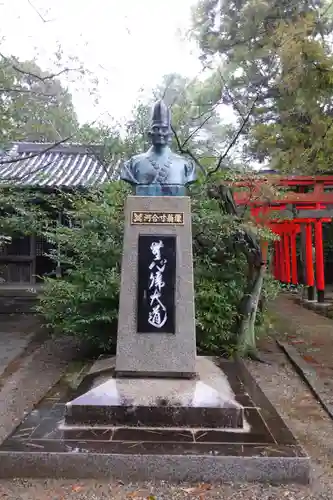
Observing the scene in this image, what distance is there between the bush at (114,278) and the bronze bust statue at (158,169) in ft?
6.34

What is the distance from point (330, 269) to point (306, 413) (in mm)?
18224

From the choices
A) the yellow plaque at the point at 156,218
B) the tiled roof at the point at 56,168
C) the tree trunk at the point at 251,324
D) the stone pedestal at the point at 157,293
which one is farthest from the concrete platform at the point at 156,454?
the tiled roof at the point at 56,168

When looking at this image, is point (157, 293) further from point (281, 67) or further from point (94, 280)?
point (281, 67)

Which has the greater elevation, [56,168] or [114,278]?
[56,168]

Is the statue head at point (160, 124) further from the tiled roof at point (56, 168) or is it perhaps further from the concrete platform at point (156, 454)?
the tiled roof at point (56, 168)

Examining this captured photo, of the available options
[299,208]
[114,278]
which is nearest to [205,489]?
[114,278]

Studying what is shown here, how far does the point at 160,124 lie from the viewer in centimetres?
439

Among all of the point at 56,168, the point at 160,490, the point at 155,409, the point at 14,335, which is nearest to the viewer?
the point at 160,490

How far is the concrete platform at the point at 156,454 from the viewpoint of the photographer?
317cm

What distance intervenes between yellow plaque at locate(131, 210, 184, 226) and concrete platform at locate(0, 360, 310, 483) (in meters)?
1.76

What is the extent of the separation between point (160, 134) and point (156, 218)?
2.75 ft

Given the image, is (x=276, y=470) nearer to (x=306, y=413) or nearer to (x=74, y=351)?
(x=306, y=413)

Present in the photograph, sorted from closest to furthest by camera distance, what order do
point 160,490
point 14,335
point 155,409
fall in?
1. point 160,490
2. point 155,409
3. point 14,335

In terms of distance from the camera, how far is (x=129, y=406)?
144 inches
